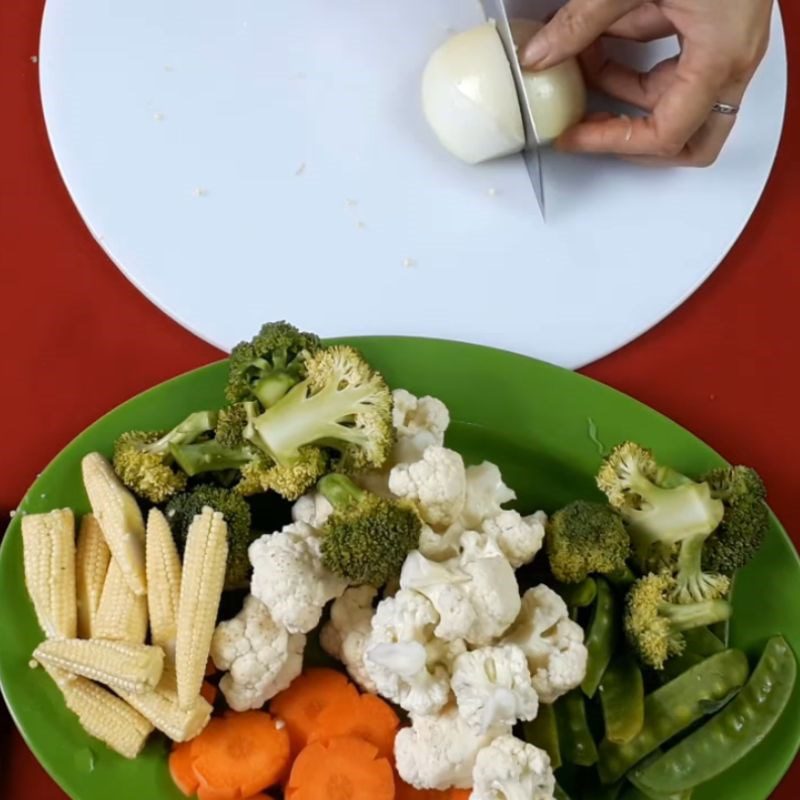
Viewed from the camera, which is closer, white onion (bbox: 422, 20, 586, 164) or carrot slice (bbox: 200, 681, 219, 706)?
carrot slice (bbox: 200, 681, 219, 706)

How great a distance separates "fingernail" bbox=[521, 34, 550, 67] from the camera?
102cm

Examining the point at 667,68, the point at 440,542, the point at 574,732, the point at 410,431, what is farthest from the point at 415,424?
the point at 667,68

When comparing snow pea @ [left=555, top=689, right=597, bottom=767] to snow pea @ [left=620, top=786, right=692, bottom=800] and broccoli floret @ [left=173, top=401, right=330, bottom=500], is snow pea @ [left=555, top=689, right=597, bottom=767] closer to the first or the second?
snow pea @ [left=620, top=786, right=692, bottom=800]

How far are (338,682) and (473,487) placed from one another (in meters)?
0.22

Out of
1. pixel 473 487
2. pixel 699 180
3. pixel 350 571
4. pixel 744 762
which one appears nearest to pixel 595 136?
pixel 699 180

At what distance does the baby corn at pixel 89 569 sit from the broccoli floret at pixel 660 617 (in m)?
0.49

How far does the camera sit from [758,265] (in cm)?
119

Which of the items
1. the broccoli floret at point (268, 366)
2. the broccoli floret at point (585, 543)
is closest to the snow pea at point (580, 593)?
the broccoli floret at point (585, 543)

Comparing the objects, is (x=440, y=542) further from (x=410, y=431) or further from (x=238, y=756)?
(x=238, y=756)

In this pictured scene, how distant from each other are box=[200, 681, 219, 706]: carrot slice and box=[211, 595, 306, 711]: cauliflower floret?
0.7 inches

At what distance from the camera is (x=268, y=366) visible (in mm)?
932

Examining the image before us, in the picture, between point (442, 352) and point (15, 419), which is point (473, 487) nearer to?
point (442, 352)

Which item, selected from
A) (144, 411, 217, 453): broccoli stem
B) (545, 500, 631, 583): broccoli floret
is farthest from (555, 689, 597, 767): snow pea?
(144, 411, 217, 453): broccoli stem

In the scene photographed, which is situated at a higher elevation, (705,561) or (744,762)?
(705,561)
